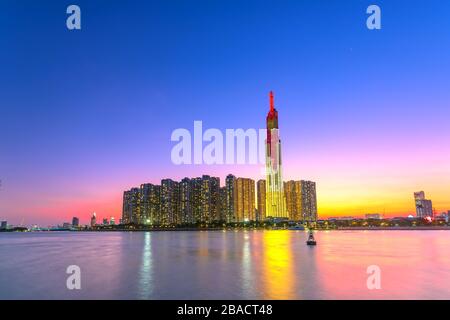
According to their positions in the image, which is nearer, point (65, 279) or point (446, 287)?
point (446, 287)

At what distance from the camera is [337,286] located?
33438 mm

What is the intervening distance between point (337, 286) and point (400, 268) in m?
17.9
